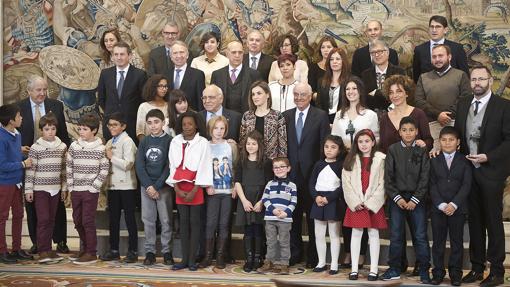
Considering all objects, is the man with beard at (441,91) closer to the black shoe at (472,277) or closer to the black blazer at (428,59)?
the black blazer at (428,59)

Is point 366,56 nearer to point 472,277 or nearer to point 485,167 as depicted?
point 485,167

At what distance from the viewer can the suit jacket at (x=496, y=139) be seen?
25.3ft

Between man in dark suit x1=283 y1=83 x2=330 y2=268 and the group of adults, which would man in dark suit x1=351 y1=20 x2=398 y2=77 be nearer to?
the group of adults

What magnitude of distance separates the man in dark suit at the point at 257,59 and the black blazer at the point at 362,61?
0.92 meters

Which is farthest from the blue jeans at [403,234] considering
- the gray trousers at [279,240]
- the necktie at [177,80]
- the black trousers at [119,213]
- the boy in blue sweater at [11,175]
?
the boy in blue sweater at [11,175]

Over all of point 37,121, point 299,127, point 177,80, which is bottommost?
point 299,127

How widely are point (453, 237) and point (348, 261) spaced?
112 cm

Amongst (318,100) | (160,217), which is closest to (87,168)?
(160,217)

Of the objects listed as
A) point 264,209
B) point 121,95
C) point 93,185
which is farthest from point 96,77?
point 264,209

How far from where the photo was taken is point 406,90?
8.38 m

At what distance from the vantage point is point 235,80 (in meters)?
9.25

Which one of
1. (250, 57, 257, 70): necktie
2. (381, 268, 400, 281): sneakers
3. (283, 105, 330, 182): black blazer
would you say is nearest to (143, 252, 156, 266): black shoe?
(283, 105, 330, 182): black blazer

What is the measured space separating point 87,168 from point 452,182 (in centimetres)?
353

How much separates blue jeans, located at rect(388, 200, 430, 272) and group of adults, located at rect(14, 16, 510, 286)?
0.42m
